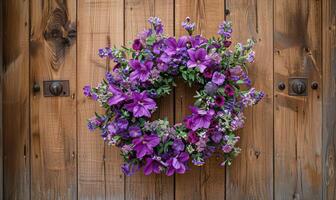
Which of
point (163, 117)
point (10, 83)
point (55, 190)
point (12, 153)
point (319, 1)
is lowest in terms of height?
point (55, 190)

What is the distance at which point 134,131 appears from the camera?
1.17 meters

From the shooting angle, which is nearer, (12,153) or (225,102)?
(225,102)

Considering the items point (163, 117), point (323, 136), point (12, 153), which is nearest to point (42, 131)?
point (12, 153)

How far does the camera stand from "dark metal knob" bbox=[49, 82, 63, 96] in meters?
1.36

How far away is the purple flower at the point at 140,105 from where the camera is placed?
116 centimetres

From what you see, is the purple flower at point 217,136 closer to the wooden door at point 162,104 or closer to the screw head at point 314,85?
the wooden door at point 162,104

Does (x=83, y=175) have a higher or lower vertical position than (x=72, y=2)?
lower

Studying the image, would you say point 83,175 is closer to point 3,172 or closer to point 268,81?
point 3,172

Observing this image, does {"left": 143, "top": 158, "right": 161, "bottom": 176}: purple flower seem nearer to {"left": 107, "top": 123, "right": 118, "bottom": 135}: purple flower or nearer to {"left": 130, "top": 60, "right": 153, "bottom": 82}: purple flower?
{"left": 107, "top": 123, "right": 118, "bottom": 135}: purple flower

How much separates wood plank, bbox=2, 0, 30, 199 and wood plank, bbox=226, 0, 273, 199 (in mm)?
790

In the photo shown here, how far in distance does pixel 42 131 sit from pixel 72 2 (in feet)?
1.69

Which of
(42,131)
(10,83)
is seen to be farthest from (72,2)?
(42,131)

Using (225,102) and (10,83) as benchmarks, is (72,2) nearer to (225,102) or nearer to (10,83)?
(10,83)

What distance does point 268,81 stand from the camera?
131cm
